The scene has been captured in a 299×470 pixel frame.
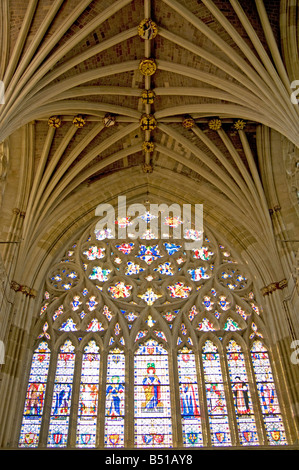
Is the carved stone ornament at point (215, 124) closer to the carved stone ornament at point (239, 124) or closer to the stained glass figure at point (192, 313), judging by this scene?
the carved stone ornament at point (239, 124)

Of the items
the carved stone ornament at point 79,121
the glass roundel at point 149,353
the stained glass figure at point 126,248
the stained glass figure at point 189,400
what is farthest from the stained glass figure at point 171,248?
the carved stone ornament at point 79,121

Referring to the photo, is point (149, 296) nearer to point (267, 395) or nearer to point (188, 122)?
point (267, 395)

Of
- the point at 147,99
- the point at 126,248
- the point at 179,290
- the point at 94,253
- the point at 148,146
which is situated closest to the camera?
the point at 179,290

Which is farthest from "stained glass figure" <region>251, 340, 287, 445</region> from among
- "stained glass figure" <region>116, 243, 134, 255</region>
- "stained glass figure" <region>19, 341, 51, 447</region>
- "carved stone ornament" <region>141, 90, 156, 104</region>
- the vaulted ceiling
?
"carved stone ornament" <region>141, 90, 156, 104</region>

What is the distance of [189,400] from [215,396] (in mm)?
614

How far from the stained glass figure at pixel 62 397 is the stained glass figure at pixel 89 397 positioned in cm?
27

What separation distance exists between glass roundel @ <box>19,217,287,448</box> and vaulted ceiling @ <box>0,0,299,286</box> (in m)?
1.53

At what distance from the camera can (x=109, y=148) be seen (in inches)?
622

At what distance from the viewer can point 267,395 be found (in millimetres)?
11750

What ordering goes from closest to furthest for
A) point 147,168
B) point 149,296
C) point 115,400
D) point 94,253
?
point 115,400, point 149,296, point 94,253, point 147,168

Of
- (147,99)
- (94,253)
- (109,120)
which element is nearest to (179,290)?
(94,253)

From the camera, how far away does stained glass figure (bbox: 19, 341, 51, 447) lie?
36.5 feet

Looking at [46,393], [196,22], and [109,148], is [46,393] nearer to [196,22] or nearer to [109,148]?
[109,148]
